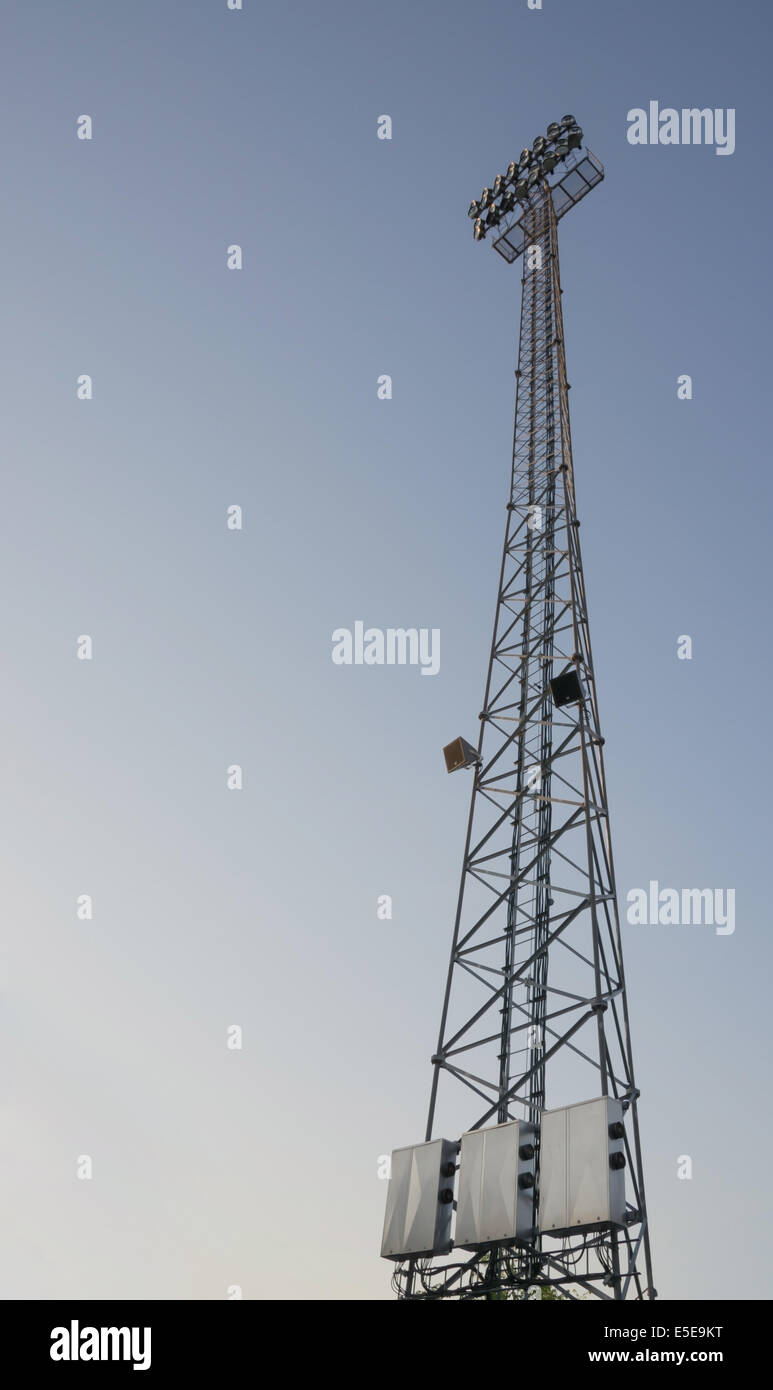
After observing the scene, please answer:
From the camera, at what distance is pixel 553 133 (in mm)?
41781

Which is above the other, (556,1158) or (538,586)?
(538,586)

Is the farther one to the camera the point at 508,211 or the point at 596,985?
the point at 508,211

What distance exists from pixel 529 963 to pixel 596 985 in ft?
10.8

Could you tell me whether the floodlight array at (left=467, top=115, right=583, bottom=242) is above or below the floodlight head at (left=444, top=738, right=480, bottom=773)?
above

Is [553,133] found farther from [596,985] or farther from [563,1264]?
[563,1264]

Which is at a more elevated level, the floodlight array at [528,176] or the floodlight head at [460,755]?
the floodlight array at [528,176]

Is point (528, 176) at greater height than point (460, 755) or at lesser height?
greater
